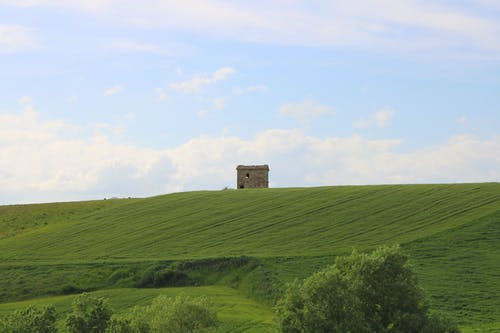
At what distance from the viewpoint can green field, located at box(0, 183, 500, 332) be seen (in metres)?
62.3

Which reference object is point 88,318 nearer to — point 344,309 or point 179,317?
point 179,317

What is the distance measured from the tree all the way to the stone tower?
7485 cm

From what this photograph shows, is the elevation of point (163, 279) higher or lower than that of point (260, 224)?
lower

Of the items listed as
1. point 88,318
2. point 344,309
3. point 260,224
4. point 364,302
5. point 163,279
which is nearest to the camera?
point 344,309

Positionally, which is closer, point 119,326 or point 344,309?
point 119,326

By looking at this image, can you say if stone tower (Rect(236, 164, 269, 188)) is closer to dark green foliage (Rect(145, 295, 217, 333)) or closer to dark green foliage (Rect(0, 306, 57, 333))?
dark green foliage (Rect(145, 295, 217, 333))

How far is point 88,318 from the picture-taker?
47.1 metres

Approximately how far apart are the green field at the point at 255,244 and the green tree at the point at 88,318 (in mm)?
9146

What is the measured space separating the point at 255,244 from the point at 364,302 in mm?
29560

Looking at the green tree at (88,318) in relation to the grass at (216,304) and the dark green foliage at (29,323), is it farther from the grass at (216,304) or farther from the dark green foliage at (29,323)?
the grass at (216,304)

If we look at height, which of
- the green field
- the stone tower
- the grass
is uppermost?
the stone tower

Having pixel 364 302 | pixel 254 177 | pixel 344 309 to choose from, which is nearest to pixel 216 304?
pixel 364 302

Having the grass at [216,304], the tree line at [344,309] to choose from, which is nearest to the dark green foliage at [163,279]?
the grass at [216,304]

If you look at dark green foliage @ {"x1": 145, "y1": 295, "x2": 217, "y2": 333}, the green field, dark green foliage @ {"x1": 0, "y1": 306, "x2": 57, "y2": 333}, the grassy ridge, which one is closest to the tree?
dark green foliage @ {"x1": 145, "y1": 295, "x2": 217, "y2": 333}
